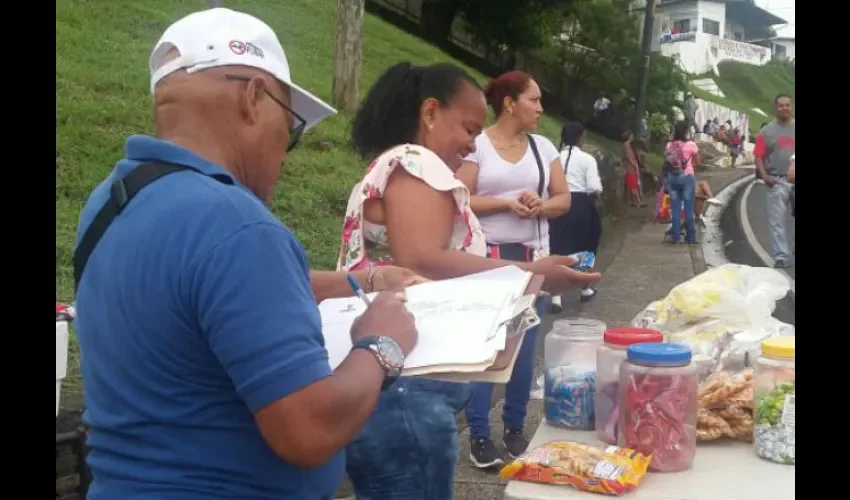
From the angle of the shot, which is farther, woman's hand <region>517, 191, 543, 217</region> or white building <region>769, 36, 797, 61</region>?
woman's hand <region>517, 191, 543, 217</region>

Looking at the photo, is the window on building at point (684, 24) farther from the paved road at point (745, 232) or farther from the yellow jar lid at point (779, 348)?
the yellow jar lid at point (779, 348)

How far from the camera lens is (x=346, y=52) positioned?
1244 centimetres

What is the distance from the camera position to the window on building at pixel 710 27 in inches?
2156

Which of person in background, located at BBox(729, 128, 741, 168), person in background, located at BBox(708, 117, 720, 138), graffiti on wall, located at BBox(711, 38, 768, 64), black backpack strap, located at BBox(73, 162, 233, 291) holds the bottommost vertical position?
black backpack strap, located at BBox(73, 162, 233, 291)

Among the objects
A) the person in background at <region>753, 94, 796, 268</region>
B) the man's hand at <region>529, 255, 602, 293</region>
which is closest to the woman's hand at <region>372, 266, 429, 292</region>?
the man's hand at <region>529, 255, 602, 293</region>

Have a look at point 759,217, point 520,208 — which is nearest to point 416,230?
point 520,208

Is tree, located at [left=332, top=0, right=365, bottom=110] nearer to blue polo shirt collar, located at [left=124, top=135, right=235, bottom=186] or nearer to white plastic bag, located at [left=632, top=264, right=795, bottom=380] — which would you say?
white plastic bag, located at [left=632, top=264, right=795, bottom=380]

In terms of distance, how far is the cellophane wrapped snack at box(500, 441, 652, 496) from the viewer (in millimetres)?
1917

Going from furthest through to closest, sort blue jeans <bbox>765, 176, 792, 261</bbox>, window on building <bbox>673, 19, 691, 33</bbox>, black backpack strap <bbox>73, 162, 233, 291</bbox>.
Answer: window on building <bbox>673, 19, 691, 33</bbox>, blue jeans <bbox>765, 176, 792, 261</bbox>, black backpack strap <bbox>73, 162, 233, 291</bbox>

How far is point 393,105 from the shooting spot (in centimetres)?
269

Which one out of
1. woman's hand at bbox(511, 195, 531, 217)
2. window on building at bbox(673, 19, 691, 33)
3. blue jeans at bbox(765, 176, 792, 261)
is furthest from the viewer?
window on building at bbox(673, 19, 691, 33)
